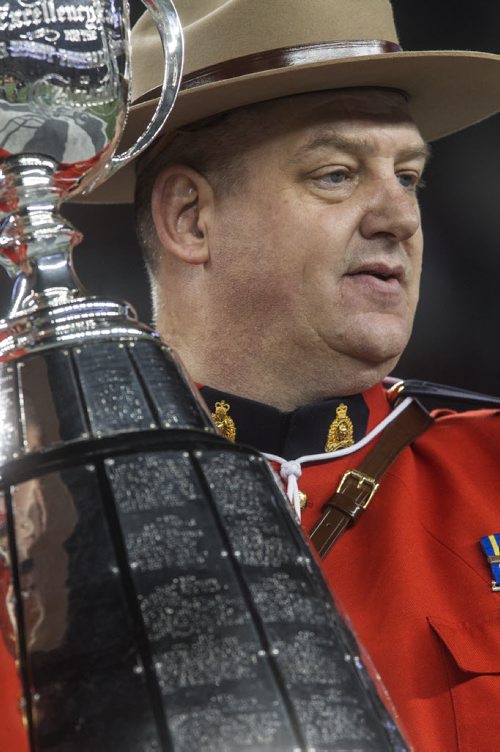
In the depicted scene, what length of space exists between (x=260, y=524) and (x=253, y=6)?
4.38ft

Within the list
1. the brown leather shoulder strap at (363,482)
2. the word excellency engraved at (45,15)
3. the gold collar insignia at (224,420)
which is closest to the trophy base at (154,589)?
the word excellency engraved at (45,15)

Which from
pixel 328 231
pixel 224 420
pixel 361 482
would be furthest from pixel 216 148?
pixel 361 482

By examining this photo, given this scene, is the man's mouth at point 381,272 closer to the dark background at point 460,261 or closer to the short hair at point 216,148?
the short hair at point 216,148

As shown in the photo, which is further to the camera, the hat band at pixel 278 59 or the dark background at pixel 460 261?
the dark background at pixel 460 261

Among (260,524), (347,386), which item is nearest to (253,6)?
(347,386)

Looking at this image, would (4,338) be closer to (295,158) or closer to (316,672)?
(316,672)

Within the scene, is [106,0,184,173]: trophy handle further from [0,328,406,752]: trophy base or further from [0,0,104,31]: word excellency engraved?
[0,328,406,752]: trophy base

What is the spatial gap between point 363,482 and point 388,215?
1.20 feet

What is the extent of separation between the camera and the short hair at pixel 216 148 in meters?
1.72

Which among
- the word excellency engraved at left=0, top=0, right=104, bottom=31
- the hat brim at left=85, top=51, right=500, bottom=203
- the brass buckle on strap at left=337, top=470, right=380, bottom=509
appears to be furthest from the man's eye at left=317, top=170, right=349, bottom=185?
the word excellency engraved at left=0, top=0, right=104, bottom=31

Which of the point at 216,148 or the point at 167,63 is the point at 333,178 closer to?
the point at 216,148

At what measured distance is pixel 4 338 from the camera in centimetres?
51

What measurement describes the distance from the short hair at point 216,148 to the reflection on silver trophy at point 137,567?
1.22m

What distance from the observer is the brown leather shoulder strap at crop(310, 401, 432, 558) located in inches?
57.2
